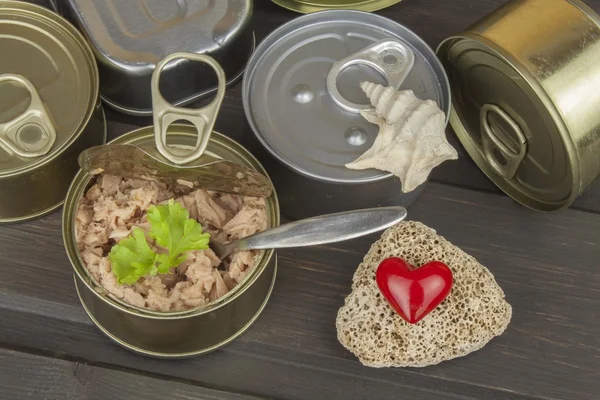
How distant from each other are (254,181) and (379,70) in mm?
325

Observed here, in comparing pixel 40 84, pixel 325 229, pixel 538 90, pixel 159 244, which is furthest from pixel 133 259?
pixel 538 90

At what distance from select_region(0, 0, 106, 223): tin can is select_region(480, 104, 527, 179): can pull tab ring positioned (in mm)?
644

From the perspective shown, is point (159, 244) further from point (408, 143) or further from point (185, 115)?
point (408, 143)

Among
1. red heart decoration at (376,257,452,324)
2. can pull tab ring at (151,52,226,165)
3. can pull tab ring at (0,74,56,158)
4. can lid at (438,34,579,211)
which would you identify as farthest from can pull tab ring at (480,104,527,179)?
can pull tab ring at (0,74,56,158)

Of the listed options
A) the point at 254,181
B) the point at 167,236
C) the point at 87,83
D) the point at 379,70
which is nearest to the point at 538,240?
the point at 379,70

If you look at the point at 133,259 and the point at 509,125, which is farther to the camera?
the point at 509,125

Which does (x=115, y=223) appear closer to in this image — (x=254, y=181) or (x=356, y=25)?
(x=254, y=181)

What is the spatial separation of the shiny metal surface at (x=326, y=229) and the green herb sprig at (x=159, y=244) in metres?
0.08

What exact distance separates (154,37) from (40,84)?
20 centimetres

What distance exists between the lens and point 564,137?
121 centimetres

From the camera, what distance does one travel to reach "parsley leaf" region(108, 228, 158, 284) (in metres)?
1.13

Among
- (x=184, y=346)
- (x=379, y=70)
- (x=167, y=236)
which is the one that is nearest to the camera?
(x=167, y=236)

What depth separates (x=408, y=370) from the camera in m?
1.31

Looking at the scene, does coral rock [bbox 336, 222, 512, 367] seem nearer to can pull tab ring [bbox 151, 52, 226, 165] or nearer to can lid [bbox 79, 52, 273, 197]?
can lid [bbox 79, 52, 273, 197]
